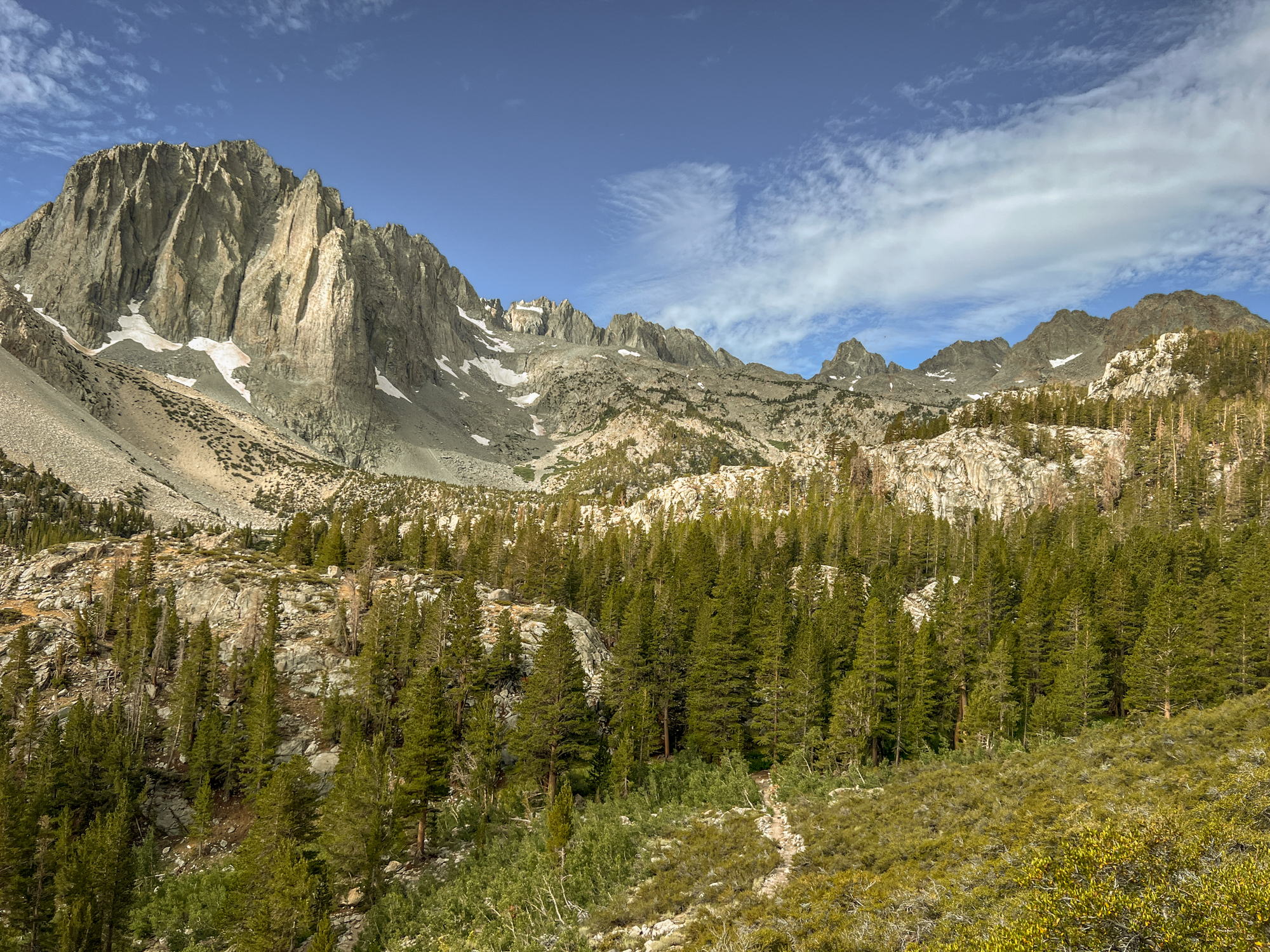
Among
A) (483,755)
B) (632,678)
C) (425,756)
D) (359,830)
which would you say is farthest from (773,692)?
(359,830)

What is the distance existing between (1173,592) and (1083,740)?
4003cm

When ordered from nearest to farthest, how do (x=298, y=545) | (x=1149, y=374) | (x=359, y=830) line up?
(x=359, y=830) < (x=298, y=545) < (x=1149, y=374)

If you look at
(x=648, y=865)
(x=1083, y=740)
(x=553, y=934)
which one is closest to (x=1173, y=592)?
(x=1083, y=740)

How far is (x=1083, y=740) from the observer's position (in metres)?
32.8

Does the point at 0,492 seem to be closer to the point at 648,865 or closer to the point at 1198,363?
the point at 648,865

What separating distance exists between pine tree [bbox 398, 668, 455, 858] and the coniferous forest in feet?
0.82

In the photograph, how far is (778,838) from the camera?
96.3 ft

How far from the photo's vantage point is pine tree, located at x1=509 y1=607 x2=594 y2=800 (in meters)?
46.1

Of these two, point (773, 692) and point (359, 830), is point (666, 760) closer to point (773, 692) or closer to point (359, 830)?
point (773, 692)

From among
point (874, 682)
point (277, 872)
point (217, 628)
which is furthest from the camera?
point (217, 628)

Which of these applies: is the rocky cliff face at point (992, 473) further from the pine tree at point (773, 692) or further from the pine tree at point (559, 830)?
the pine tree at point (559, 830)

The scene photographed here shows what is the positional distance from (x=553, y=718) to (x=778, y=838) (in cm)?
2184

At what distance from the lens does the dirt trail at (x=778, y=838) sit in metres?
24.1

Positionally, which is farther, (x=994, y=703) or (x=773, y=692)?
(x=773, y=692)
